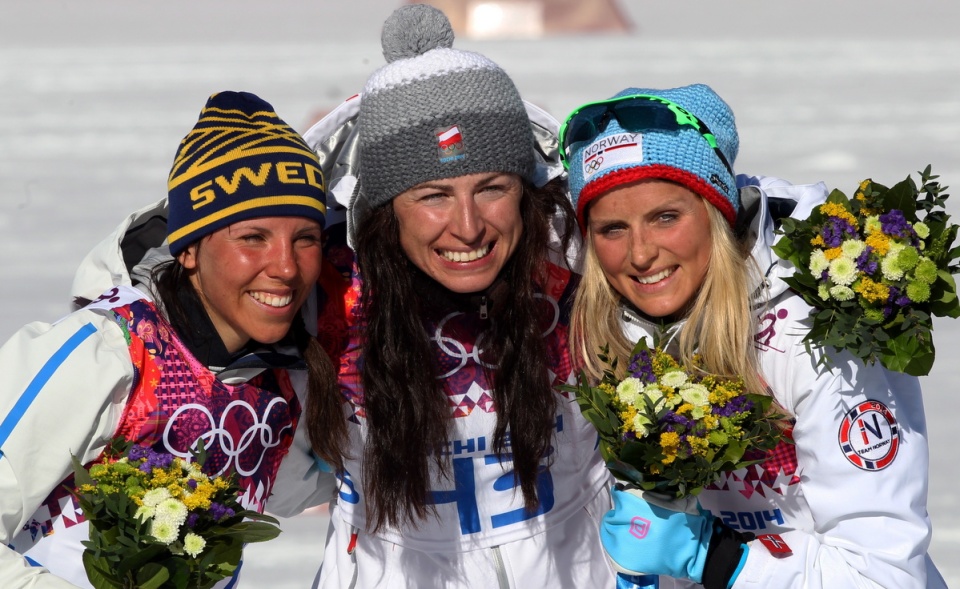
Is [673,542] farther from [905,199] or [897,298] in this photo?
[905,199]

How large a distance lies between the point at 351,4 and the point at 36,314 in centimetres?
290

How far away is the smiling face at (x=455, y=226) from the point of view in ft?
9.62

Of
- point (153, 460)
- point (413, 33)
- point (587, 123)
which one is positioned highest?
point (413, 33)

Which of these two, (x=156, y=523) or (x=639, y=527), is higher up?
(x=156, y=523)

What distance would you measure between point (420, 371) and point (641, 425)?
0.72m

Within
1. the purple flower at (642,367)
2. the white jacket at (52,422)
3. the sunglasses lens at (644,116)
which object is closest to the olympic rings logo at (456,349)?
the purple flower at (642,367)

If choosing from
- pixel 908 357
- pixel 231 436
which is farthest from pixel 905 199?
pixel 231 436

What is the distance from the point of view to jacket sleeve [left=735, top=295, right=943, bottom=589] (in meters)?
2.68

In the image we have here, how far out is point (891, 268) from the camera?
2.58m

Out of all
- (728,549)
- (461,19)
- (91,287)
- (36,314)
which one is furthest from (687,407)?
(461,19)

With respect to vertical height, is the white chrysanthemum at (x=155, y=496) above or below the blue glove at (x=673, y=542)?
above

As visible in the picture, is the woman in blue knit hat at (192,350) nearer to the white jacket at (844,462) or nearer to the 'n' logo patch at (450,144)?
the 'n' logo patch at (450,144)

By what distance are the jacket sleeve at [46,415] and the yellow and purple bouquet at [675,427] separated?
116 cm

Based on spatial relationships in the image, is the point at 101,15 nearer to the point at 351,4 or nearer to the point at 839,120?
the point at 351,4
